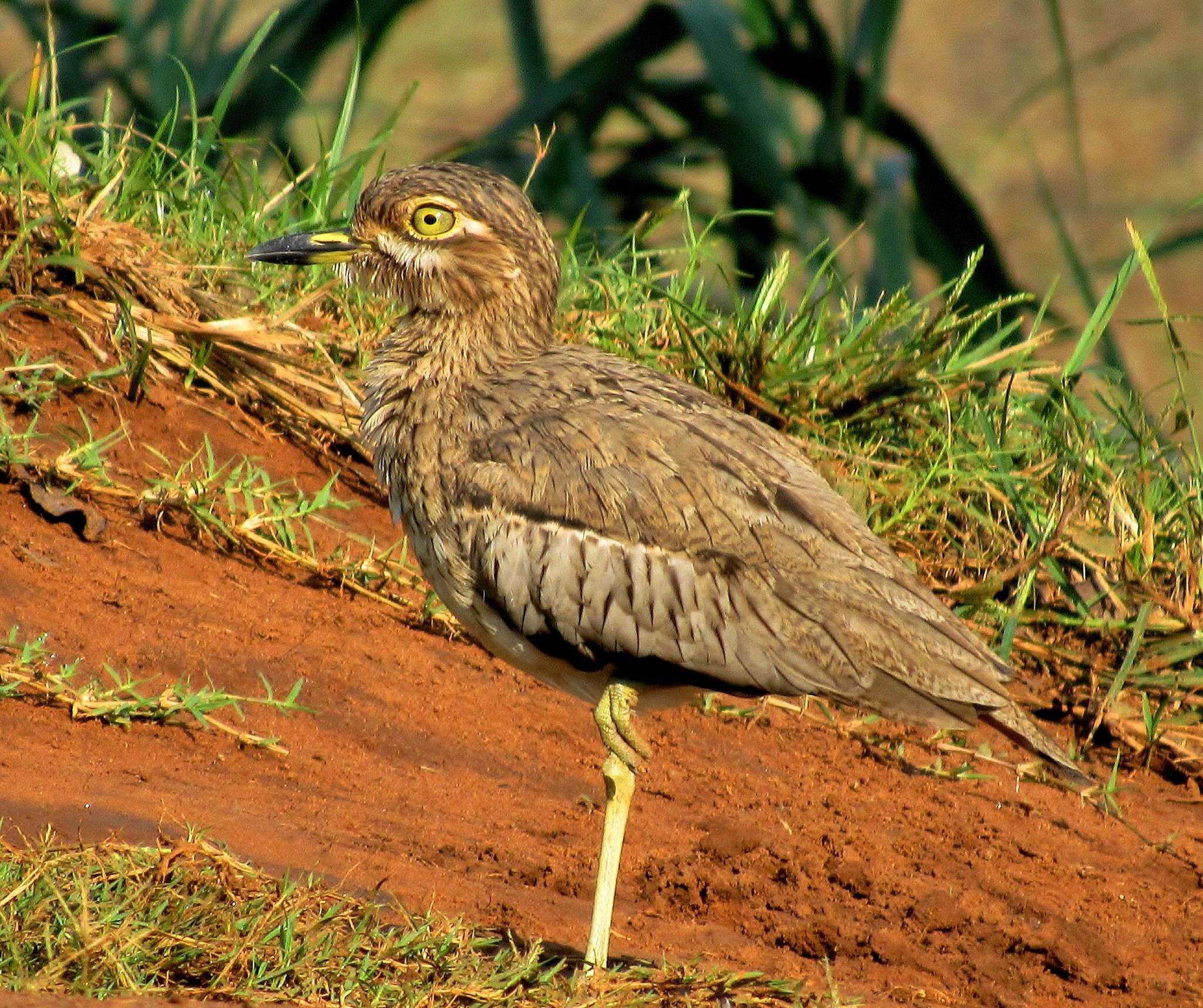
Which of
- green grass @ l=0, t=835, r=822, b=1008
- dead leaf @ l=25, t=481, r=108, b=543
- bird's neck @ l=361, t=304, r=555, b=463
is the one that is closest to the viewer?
green grass @ l=0, t=835, r=822, b=1008

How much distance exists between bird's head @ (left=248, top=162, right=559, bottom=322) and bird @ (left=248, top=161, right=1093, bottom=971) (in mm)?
276

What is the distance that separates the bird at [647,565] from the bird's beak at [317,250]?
48 centimetres

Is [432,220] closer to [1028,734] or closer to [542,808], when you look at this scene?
[542,808]

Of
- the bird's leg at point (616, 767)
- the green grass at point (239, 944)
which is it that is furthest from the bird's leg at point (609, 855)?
the green grass at point (239, 944)

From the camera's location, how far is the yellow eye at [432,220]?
4.43m

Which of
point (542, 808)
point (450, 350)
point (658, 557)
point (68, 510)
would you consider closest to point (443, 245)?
point (450, 350)

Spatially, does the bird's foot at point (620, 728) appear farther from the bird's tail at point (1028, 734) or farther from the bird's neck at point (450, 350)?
the bird's neck at point (450, 350)

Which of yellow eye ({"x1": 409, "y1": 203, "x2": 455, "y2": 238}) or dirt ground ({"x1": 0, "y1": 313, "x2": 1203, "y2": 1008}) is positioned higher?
yellow eye ({"x1": 409, "y1": 203, "x2": 455, "y2": 238})

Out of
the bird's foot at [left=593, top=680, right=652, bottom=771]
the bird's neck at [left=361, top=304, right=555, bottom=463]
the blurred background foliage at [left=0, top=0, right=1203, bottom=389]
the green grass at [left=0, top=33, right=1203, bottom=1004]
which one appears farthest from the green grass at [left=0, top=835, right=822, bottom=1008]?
the blurred background foliage at [left=0, top=0, right=1203, bottom=389]

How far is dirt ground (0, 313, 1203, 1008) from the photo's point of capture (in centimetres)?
388

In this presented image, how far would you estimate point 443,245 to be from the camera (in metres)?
4.43

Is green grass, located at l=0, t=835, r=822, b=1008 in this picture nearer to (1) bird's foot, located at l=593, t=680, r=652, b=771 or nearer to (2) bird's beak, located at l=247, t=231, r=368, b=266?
(1) bird's foot, located at l=593, t=680, r=652, b=771

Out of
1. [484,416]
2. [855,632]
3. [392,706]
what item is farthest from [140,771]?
[855,632]

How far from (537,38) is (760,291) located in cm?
292
